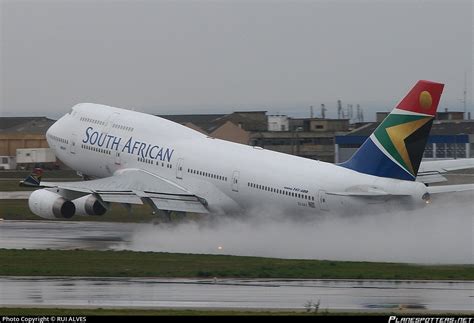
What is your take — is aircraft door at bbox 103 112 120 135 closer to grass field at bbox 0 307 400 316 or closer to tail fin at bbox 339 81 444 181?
tail fin at bbox 339 81 444 181

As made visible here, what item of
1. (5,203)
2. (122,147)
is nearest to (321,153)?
(5,203)

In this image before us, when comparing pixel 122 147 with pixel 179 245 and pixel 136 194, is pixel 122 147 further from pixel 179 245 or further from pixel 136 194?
pixel 179 245

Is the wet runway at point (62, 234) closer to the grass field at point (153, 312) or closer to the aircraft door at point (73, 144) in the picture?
the aircraft door at point (73, 144)

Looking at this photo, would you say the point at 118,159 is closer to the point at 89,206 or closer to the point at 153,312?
the point at 89,206

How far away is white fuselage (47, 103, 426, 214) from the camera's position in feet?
129

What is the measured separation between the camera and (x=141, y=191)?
45.8 metres

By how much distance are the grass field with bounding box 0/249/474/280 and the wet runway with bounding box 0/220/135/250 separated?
14.1ft

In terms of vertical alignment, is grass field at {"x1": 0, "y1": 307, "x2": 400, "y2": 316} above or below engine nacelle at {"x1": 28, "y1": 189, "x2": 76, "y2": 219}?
above

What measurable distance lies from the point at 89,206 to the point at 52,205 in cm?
215

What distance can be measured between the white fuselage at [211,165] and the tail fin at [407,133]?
1.70 feet

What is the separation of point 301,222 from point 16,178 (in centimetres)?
4692

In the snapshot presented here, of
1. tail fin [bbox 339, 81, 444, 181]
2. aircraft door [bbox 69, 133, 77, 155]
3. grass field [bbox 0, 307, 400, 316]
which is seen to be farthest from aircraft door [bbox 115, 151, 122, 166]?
grass field [bbox 0, 307, 400, 316]

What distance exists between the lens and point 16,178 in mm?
83625

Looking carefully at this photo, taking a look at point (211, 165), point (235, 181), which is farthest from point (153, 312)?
point (211, 165)
